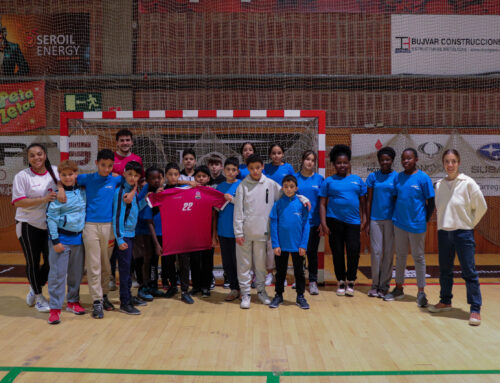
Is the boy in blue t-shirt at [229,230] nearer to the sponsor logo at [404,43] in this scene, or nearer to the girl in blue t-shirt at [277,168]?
the girl in blue t-shirt at [277,168]

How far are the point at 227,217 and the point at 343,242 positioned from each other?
53.4 inches

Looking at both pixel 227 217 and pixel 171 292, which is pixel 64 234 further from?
pixel 227 217

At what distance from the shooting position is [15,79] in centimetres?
A: 820

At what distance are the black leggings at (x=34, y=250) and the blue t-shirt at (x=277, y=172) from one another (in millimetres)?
2504

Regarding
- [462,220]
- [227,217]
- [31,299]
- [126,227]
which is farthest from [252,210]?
[31,299]

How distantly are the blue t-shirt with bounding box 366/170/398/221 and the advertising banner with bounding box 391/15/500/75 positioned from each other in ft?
13.3

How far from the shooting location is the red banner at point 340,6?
26.7 feet

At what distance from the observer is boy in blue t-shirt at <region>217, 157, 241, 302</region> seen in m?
4.87

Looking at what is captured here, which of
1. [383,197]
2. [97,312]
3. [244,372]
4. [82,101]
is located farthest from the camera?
[82,101]

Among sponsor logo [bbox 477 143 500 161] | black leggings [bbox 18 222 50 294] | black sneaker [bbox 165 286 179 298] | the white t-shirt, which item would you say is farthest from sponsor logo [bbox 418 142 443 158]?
black leggings [bbox 18 222 50 294]

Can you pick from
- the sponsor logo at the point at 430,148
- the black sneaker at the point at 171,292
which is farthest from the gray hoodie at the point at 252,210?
the sponsor logo at the point at 430,148

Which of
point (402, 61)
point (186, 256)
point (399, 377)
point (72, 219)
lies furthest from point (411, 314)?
point (402, 61)

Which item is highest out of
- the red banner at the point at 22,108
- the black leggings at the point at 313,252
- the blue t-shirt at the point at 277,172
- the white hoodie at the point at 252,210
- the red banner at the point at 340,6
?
the red banner at the point at 340,6

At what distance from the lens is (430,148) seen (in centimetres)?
793
